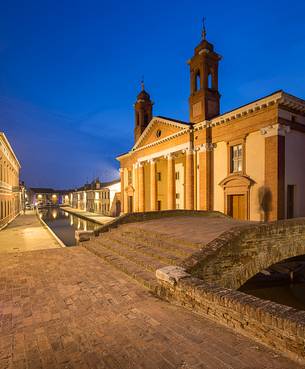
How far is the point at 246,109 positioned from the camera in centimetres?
1457

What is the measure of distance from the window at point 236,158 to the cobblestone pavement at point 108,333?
12.3 metres

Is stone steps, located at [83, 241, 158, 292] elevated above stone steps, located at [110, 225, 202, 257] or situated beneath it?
situated beneath

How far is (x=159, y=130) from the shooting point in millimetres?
22906

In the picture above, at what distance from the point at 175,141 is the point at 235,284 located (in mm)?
15705

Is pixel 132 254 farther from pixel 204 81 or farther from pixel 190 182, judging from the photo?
pixel 204 81

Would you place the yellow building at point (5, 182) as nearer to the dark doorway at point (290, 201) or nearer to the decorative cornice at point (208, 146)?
the decorative cornice at point (208, 146)

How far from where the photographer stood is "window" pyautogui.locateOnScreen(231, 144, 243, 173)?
15537 mm

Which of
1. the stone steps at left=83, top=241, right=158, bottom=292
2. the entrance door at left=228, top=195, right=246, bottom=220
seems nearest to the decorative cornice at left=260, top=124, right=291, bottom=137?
the entrance door at left=228, top=195, right=246, bottom=220

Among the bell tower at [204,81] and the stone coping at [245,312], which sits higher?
the bell tower at [204,81]

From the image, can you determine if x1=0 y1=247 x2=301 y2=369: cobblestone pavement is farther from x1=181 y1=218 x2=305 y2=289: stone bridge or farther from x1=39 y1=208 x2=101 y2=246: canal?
x1=39 y1=208 x2=101 y2=246: canal

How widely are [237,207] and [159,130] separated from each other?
11.4m

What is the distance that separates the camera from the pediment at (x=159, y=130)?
20.2 meters

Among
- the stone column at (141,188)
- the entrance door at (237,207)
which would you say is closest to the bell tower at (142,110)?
the stone column at (141,188)

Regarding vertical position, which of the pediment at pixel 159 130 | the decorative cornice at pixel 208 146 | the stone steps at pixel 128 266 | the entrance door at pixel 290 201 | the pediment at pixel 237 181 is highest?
the pediment at pixel 159 130
